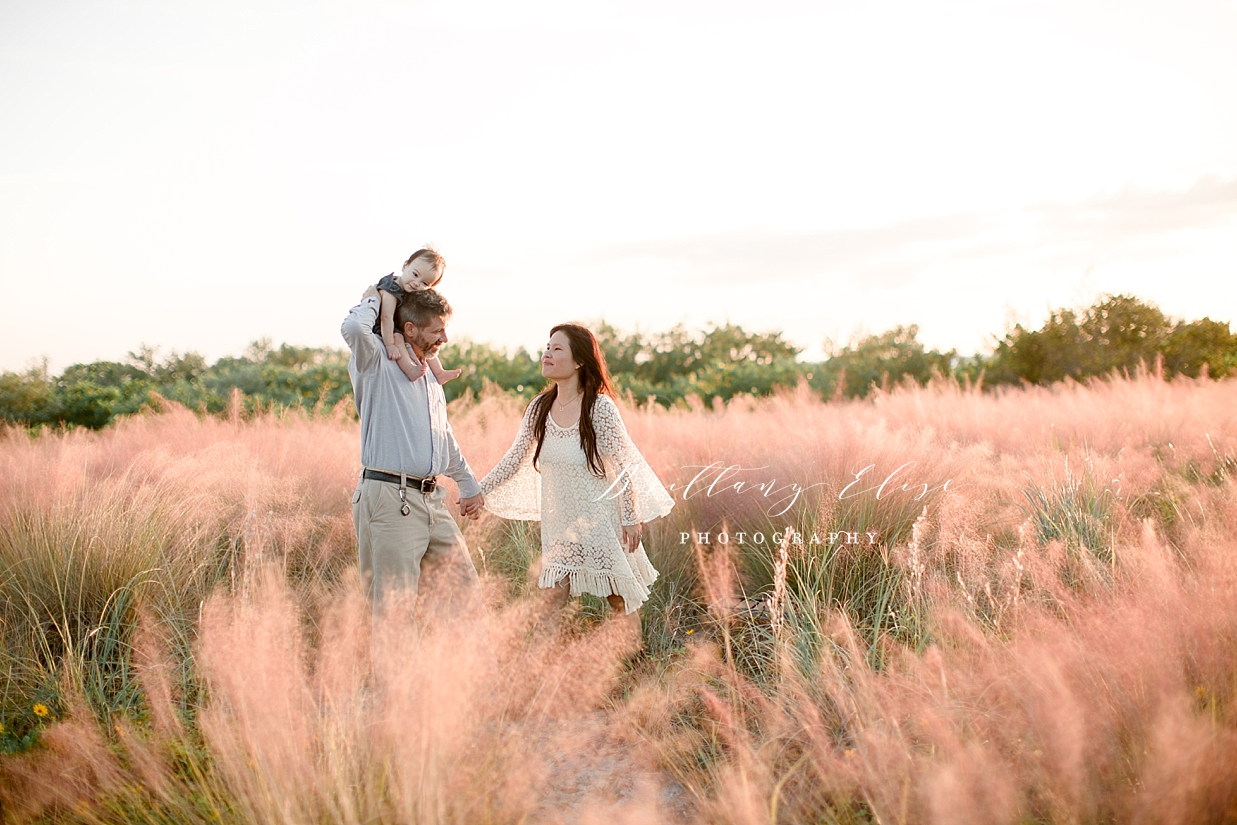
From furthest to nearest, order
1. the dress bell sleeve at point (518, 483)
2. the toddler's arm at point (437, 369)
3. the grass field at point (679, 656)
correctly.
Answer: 1. the dress bell sleeve at point (518, 483)
2. the toddler's arm at point (437, 369)
3. the grass field at point (679, 656)

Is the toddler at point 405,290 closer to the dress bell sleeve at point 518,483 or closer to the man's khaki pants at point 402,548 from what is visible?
the man's khaki pants at point 402,548

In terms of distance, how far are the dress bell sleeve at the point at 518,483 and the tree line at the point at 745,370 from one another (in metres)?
8.48

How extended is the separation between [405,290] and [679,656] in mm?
2439

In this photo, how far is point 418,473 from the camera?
11.6 ft

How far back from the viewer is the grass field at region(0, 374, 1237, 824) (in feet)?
7.57

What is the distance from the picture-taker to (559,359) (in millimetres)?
4090

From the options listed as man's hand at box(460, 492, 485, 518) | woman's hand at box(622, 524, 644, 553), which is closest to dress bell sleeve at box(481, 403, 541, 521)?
man's hand at box(460, 492, 485, 518)

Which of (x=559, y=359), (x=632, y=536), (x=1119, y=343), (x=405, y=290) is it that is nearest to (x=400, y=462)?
(x=405, y=290)

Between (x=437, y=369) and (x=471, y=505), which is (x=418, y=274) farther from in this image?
(x=471, y=505)

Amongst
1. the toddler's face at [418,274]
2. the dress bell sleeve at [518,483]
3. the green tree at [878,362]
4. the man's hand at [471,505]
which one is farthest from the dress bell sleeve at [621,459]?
the green tree at [878,362]

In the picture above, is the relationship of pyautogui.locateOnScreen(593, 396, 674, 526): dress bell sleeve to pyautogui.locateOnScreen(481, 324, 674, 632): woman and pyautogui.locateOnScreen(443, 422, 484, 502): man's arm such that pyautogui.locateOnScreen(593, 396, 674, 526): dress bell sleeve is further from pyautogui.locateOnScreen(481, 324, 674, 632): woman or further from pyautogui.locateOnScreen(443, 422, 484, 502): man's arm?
pyautogui.locateOnScreen(443, 422, 484, 502): man's arm

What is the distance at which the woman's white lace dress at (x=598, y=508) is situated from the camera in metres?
4.04

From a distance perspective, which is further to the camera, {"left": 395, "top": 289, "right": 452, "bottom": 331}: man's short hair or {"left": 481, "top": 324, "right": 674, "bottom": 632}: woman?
{"left": 481, "top": 324, "right": 674, "bottom": 632}: woman

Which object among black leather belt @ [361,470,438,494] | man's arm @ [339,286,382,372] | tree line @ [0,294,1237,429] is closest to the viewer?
man's arm @ [339,286,382,372]
